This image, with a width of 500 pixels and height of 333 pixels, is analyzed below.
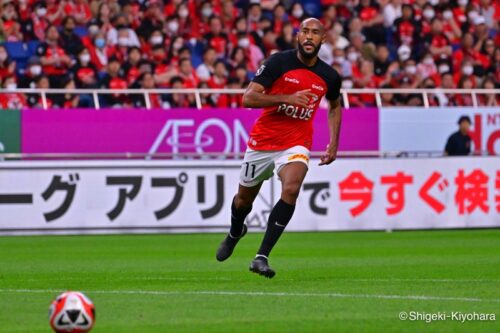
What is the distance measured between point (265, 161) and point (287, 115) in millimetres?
520

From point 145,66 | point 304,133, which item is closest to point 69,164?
point 145,66

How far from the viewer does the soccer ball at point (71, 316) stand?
281 inches

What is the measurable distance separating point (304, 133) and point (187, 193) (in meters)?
8.73

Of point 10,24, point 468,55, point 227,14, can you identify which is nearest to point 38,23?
point 10,24

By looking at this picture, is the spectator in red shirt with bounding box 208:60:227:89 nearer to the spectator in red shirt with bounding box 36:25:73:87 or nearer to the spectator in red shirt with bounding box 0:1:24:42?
the spectator in red shirt with bounding box 36:25:73:87

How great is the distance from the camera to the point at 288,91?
11984mm

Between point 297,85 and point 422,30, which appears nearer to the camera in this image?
point 297,85

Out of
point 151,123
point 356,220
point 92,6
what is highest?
point 92,6

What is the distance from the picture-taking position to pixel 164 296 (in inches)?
398

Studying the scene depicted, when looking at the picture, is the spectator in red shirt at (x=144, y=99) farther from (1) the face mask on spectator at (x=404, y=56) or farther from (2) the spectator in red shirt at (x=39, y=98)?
(1) the face mask on spectator at (x=404, y=56)

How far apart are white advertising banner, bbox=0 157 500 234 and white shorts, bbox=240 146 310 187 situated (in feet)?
26.9

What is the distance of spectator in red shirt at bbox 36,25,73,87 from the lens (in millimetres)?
22172

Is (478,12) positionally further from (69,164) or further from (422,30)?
(69,164)

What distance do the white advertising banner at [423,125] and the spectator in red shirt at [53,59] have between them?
5954 mm
